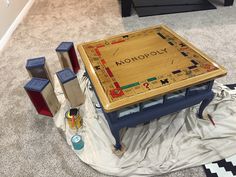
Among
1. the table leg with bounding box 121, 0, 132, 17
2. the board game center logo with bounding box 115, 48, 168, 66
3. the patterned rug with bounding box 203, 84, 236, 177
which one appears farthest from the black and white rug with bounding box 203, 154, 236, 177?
the table leg with bounding box 121, 0, 132, 17

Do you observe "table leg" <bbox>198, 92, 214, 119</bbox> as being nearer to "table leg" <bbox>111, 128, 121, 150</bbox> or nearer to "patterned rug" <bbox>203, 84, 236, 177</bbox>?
"patterned rug" <bbox>203, 84, 236, 177</bbox>

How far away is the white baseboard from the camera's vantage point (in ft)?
6.97

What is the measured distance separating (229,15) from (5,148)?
230 cm

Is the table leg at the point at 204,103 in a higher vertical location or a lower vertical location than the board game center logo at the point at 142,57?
lower

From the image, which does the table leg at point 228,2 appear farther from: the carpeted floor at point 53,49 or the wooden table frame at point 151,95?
the wooden table frame at point 151,95

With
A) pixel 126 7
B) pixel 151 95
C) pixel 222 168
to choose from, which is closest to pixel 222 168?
pixel 222 168

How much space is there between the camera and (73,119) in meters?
1.26

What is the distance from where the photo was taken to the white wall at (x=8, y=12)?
2133mm

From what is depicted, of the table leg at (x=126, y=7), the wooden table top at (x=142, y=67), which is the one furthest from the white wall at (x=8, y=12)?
the wooden table top at (x=142, y=67)

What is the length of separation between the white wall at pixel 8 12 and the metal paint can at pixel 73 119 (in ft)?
4.43

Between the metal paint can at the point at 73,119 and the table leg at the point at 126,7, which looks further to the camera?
the table leg at the point at 126,7

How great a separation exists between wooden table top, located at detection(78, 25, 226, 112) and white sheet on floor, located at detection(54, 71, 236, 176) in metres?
0.36

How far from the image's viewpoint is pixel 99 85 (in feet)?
3.28

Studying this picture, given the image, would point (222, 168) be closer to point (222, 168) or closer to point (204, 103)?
point (222, 168)
